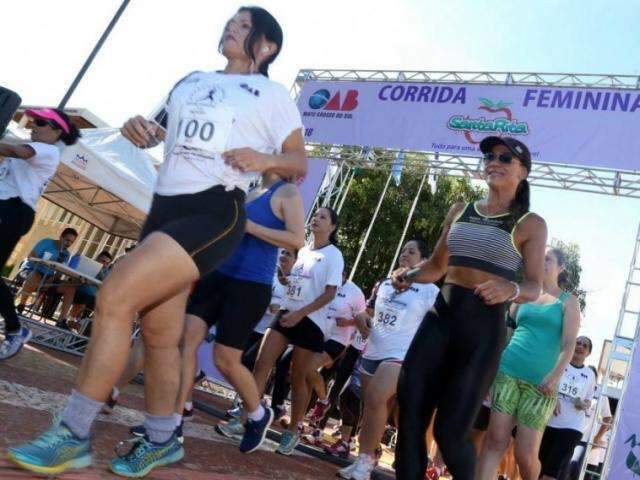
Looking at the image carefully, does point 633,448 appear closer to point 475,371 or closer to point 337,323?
point 337,323

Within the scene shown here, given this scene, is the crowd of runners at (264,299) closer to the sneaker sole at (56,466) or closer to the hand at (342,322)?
the sneaker sole at (56,466)

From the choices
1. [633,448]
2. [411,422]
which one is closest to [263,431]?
[411,422]

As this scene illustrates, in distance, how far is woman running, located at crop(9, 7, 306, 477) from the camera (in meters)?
2.18

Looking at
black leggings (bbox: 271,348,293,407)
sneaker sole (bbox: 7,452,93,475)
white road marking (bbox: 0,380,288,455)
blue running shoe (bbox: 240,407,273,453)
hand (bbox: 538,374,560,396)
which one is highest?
hand (bbox: 538,374,560,396)

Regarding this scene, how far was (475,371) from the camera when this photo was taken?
2.89 m

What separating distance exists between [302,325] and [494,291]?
104 inches

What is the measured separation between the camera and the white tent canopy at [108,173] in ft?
31.3

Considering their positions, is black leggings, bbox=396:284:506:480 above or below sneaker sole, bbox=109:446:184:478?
above

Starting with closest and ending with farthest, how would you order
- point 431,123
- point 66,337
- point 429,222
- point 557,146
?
point 66,337 < point 557,146 < point 431,123 < point 429,222

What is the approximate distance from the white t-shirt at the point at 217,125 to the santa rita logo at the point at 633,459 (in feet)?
20.7

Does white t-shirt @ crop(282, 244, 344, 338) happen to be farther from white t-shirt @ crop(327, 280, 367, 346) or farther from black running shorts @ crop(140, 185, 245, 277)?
black running shorts @ crop(140, 185, 245, 277)

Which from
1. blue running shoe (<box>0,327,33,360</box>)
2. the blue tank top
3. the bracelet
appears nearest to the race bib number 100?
the bracelet

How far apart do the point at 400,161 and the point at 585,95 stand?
3114 mm

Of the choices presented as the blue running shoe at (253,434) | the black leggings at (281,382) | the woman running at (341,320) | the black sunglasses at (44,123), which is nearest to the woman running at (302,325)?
the blue running shoe at (253,434)
